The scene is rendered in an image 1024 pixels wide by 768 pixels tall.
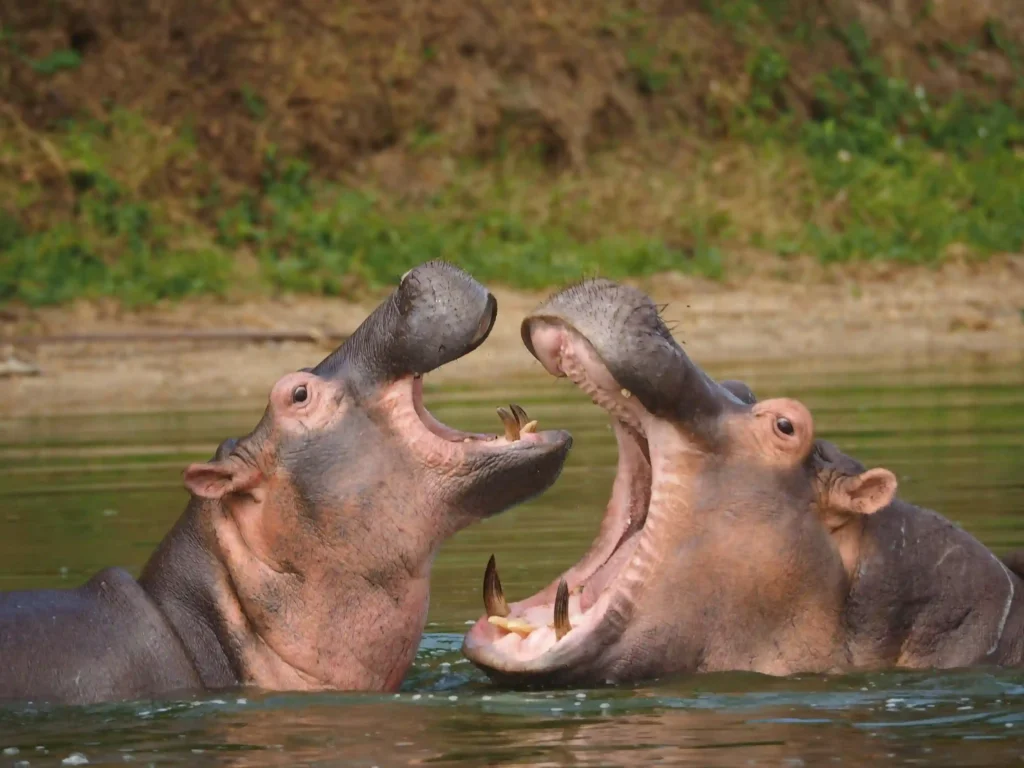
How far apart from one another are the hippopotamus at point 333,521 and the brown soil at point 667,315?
681cm

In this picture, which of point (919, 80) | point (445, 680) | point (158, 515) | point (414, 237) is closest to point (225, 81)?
point (414, 237)

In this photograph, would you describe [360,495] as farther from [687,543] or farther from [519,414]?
[687,543]

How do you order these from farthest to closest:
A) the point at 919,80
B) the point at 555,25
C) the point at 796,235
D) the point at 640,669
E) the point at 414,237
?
the point at 919,80, the point at 555,25, the point at 796,235, the point at 414,237, the point at 640,669

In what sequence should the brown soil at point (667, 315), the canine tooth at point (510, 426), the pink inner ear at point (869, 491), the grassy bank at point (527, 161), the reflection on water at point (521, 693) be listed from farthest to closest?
the grassy bank at point (527, 161) → the brown soil at point (667, 315) → the canine tooth at point (510, 426) → the pink inner ear at point (869, 491) → the reflection on water at point (521, 693)

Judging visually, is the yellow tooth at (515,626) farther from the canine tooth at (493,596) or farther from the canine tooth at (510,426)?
the canine tooth at (510,426)

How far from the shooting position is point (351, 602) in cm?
518

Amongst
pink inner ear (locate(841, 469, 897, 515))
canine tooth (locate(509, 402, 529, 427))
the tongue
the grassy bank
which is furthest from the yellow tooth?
the grassy bank

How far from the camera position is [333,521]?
518cm

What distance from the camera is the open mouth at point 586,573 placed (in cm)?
505

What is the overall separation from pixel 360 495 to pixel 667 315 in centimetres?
971

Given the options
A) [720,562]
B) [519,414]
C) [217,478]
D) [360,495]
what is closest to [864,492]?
[720,562]

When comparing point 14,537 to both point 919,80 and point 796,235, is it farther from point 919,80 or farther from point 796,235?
point 919,80

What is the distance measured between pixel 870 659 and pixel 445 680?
3.56ft

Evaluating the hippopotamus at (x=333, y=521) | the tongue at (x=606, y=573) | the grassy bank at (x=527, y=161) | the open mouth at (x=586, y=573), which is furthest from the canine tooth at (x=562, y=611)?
the grassy bank at (x=527, y=161)
